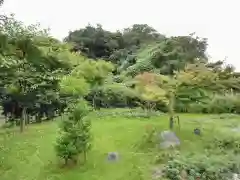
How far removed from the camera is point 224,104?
24.9m

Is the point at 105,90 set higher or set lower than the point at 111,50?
lower

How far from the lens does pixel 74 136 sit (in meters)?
13.2

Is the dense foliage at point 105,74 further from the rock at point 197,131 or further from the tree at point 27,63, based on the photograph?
the rock at point 197,131

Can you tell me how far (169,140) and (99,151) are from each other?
3.01m

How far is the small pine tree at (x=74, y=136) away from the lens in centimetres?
1317

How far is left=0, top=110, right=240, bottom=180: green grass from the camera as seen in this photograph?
12.9 m

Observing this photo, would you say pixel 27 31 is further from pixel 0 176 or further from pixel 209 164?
pixel 209 164

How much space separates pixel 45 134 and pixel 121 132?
12.7ft

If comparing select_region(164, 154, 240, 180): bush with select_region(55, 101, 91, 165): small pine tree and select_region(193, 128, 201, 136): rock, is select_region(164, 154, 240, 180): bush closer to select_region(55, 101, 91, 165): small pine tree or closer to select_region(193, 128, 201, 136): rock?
select_region(193, 128, 201, 136): rock

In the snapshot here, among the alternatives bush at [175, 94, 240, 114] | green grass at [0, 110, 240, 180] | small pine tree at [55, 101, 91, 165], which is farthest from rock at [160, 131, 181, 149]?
bush at [175, 94, 240, 114]

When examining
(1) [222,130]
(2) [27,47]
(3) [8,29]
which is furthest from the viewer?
(1) [222,130]

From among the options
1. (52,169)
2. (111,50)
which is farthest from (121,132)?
(111,50)

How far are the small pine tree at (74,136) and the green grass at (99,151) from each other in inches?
22.6

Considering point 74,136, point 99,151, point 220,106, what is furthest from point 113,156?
point 220,106
